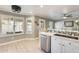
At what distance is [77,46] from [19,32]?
649cm

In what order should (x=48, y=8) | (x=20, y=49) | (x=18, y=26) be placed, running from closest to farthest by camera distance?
(x=20, y=49) → (x=48, y=8) → (x=18, y=26)

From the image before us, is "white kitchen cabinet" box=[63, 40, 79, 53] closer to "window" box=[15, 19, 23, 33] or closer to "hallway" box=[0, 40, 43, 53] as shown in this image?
"hallway" box=[0, 40, 43, 53]

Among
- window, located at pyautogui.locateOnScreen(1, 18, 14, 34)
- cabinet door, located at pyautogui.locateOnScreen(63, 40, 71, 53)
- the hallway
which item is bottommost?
the hallway

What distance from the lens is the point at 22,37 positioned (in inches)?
331

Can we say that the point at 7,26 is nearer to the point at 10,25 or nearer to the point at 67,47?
the point at 10,25

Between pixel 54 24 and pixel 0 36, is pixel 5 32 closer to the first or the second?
pixel 0 36

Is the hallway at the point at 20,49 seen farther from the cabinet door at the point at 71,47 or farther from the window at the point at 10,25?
the cabinet door at the point at 71,47

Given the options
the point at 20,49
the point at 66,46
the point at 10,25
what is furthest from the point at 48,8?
the point at 10,25

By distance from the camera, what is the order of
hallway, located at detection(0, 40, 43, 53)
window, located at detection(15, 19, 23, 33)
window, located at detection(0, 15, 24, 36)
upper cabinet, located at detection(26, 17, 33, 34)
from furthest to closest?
upper cabinet, located at detection(26, 17, 33, 34), window, located at detection(15, 19, 23, 33), window, located at detection(0, 15, 24, 36), hallway, located at detection(0, 40, 43, 53)

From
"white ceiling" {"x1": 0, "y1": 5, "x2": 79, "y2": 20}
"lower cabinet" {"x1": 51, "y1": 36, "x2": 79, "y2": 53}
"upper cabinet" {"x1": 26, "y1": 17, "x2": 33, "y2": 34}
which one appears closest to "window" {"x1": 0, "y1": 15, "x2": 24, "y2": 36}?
"upper cabinet" {"x1": 26, "y1": 17, "x2": 33, "y2": 34}

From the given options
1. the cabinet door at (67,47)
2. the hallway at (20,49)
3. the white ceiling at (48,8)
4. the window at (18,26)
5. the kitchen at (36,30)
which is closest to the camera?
the cabinet door at (67,47)

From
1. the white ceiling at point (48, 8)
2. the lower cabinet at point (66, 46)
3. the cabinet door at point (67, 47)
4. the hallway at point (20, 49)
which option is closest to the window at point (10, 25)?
the white ceiling at point (48, 8)

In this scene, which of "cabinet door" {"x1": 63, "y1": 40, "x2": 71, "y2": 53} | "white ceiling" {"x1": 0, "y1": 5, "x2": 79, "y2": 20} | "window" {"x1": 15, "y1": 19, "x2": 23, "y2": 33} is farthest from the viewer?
"window" {"x1": 15, "y1": 19, "x2": 23, "y2": 33}
